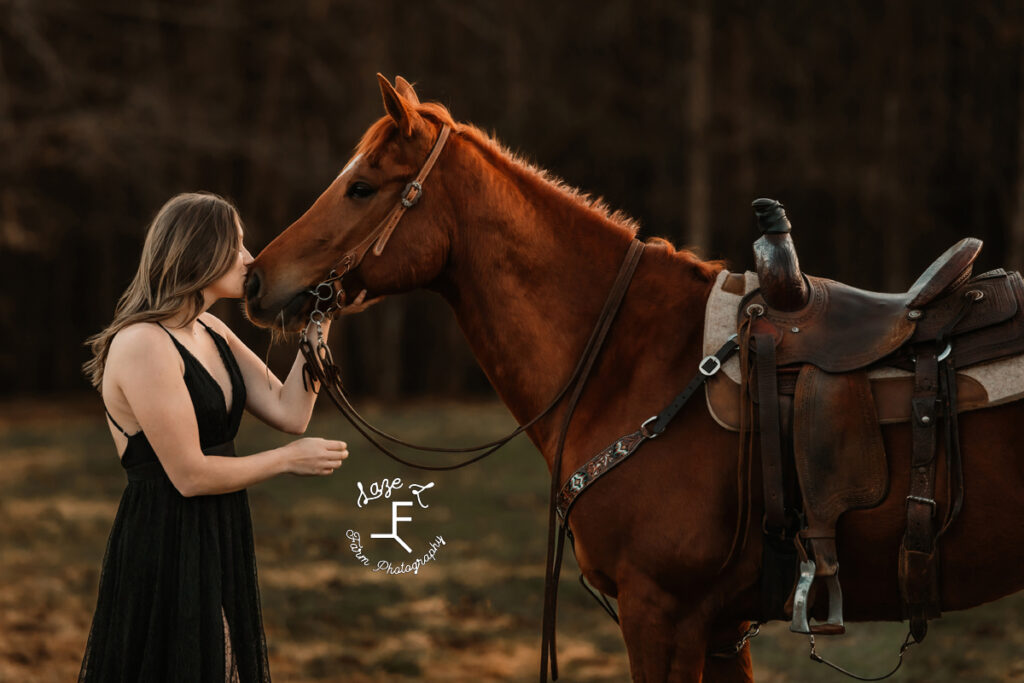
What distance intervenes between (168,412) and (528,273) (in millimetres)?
1141

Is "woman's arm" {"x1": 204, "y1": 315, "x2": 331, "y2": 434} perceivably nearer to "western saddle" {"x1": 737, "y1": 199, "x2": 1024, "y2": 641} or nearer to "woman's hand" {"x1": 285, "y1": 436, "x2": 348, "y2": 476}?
"woman's hand" {"x1": 285, "y1": 436, "x2": 348, "y2": 476}

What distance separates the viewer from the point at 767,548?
2785mm

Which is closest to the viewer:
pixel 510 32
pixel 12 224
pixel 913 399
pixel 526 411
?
pixel 913 399

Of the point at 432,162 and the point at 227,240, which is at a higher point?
the point at 432,162

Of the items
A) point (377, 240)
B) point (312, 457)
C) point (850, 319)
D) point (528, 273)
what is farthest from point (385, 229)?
point (850, 319)

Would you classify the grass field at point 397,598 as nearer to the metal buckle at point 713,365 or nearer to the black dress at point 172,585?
the black dress at point 172,585

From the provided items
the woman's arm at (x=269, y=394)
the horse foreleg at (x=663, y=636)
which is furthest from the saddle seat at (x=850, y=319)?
the woman's arm at (x=269, y=394)

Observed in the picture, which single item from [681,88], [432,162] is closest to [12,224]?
[681,88]

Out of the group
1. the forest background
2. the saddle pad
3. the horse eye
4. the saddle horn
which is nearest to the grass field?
the saddle pad

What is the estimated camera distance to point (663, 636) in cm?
279

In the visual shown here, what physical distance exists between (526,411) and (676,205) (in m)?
16.3

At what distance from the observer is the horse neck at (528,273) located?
3.07 meters

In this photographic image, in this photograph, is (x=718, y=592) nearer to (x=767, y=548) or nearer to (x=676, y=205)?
(x=767, y=548)

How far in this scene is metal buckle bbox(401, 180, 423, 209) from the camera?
302 cm
